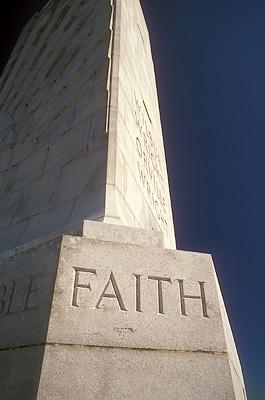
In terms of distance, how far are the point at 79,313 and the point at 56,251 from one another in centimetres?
47

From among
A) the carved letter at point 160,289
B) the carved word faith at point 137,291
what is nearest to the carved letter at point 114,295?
the carved word faith at point 137,291

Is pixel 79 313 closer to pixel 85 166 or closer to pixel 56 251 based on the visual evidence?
pixel 56 251

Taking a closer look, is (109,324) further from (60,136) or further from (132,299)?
(60,136)

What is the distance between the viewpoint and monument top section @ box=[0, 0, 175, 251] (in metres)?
3.31

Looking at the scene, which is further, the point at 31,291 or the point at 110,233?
the point at 110,233

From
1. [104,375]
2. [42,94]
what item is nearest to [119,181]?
[104,375]

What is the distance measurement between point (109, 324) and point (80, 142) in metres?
2.52

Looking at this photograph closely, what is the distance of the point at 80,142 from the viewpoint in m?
3.82

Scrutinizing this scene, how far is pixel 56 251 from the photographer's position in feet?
6.91

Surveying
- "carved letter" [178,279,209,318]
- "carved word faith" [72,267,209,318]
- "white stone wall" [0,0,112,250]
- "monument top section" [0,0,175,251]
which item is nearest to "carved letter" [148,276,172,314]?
"carved word faith" [72,267,209,318]

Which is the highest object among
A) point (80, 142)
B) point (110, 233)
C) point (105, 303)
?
point (80, 142)

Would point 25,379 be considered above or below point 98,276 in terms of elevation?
below

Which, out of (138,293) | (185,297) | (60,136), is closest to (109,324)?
(138,293)

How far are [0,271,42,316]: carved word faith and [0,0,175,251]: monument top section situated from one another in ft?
2.77
